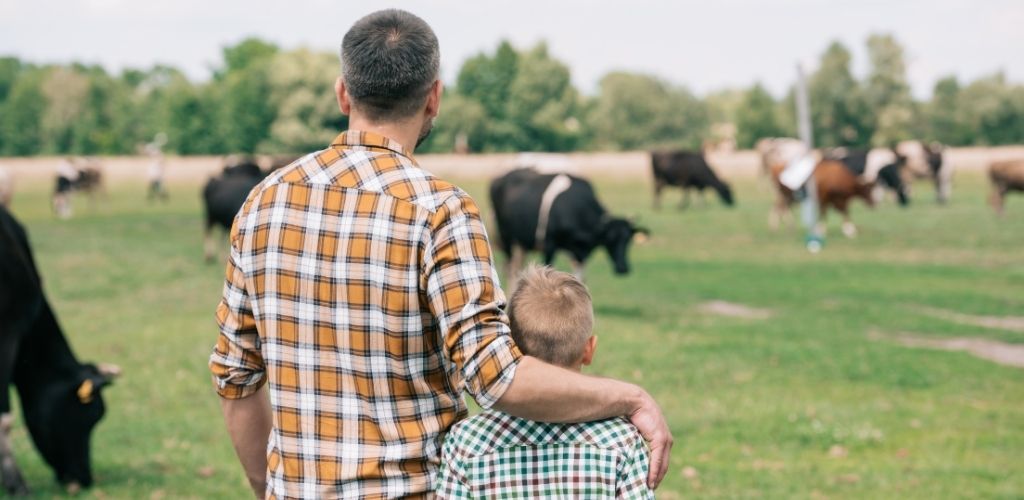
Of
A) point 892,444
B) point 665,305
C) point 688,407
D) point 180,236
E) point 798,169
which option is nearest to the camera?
point 892,444

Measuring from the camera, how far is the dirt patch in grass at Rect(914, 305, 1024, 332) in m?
14.2

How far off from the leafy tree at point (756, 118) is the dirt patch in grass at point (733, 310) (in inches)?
2994

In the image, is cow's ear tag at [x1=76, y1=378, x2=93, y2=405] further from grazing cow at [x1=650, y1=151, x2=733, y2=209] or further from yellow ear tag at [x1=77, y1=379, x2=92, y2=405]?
grazing cow at [x1=650, y1=151, x2=733, y2=209]

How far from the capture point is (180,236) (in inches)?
1128

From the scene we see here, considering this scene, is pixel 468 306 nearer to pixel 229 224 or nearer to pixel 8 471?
pixel 8 471

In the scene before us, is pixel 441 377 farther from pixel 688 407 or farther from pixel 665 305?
pixel 665 305

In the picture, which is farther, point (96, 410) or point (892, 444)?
point (892, 444)

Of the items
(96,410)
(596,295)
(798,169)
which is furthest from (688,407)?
(798,169)

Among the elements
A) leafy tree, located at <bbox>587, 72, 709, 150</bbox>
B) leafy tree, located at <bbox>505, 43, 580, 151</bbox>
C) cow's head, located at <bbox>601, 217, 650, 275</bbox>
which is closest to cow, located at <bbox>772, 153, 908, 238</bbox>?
cow's head, located at <bbox>601, 217, 650, 275</bbox>

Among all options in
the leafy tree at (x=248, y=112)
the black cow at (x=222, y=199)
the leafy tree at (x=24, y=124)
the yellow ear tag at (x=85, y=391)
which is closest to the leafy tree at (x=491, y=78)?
the leafy tree at (x=248, y=112)

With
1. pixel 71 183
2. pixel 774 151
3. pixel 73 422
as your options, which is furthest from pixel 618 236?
pixel 774 151

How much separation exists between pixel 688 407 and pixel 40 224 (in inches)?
1099

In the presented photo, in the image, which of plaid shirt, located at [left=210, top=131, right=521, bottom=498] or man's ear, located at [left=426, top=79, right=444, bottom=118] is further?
man's ear, located at [left=426, top=79, right=444, bottom=118]

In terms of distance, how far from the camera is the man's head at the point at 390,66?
268 centimetres
